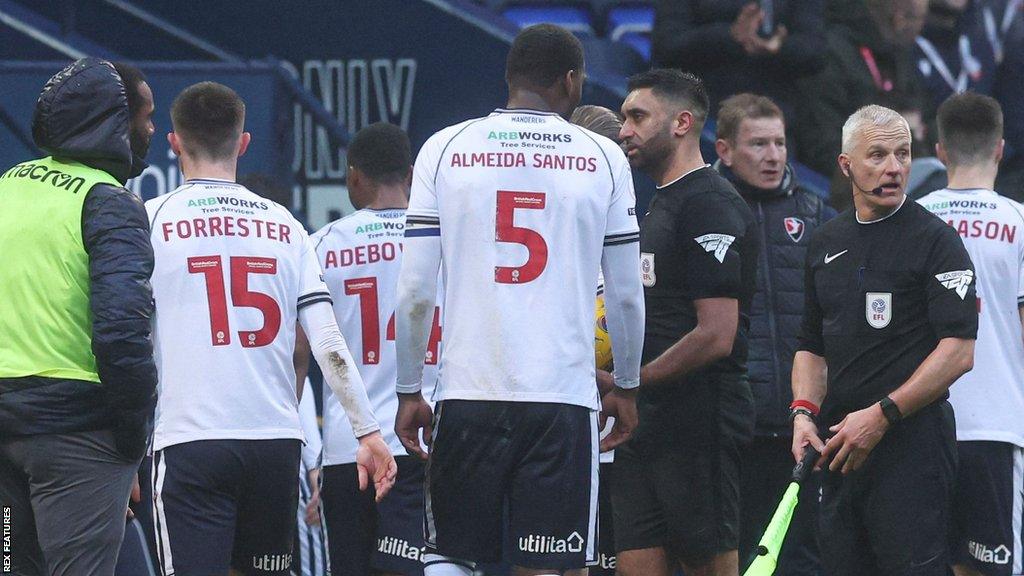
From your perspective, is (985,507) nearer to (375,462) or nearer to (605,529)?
(605,529)

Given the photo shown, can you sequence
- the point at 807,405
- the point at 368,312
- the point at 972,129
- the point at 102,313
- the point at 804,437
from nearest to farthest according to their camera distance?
the point at 102,313, the point at 804,437, the point at 807,405, the point at 368,312, the point at 972,129

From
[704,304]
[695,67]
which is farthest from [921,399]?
[695,67]

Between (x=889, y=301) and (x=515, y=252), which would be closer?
(x=515, y=252)

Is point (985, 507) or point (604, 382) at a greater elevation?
point (604, 382)

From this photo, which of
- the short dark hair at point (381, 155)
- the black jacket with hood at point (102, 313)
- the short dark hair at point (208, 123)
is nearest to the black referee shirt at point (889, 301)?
the short dark hair at point (381, 155)

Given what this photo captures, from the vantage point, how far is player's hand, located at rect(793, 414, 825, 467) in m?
6.22

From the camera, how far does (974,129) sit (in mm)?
7457

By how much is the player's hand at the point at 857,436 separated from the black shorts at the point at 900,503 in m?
0.15

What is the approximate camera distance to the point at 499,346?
561cm

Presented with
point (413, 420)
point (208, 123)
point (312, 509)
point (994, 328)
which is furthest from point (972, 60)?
point (413, 420)

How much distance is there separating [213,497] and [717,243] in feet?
7.35

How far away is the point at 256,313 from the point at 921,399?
2.50 metres

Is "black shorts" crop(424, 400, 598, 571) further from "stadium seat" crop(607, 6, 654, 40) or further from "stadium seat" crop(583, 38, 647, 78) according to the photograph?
"stadium seat" crop(607, 6, 654, 40)

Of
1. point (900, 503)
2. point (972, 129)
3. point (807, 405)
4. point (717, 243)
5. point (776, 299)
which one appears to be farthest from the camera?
point (776, 299)
